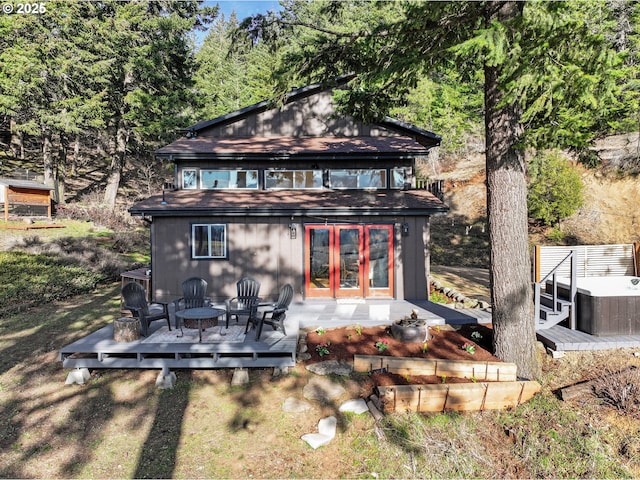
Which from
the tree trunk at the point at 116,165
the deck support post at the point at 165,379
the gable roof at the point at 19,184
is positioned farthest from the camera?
the tree trunk at the point at 116,165

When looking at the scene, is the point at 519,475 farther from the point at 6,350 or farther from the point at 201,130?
the point at 201,130

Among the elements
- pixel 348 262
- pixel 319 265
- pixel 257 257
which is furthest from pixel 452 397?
pixel 257 257

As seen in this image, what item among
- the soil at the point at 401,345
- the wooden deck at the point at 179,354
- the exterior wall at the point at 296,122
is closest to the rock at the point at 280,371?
the wooden deck at the point at 179,354

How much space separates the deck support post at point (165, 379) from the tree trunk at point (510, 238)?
5622 millimetres

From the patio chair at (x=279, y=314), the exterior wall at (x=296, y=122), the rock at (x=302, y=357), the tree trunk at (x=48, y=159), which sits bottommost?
the rock at (x=302, y=357)

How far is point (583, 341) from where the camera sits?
6.29 metres

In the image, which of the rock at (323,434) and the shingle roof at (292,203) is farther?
the shingle roof at (292,203)

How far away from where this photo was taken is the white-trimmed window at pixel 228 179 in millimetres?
11227

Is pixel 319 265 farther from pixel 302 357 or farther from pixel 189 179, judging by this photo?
pixel 189 179

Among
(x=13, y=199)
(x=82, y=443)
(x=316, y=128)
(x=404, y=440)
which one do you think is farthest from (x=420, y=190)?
(x=13, y=199)

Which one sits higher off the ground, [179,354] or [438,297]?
[438,297]

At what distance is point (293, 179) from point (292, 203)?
150 centimetres

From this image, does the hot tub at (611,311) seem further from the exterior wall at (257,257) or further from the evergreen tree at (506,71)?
the exterior wall at (257,257)

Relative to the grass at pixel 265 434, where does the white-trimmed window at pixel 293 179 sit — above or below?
above
